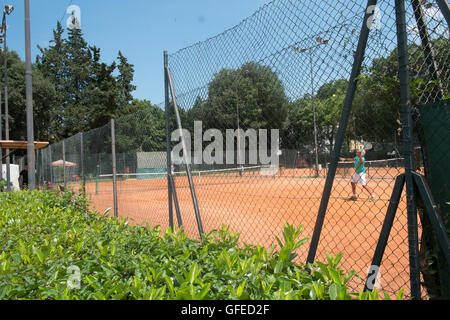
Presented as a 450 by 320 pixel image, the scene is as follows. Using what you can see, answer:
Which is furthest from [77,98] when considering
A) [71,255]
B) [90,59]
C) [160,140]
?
[71,255]

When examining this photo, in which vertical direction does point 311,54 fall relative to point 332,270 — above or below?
above

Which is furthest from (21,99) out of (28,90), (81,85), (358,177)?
(358,177)

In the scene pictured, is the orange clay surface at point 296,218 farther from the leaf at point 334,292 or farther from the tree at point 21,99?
the tree at point 21,99

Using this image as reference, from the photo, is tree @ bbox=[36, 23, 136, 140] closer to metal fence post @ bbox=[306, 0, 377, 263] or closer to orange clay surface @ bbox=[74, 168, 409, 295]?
orange clay surface @ bbox=[74, 168, 409, 295]

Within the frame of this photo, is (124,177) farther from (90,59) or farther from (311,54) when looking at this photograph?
(90,59)

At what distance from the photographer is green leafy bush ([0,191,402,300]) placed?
1.70 meters

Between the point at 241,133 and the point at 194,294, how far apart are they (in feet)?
6.76

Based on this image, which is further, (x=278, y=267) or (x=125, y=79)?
(x=125, y=79)

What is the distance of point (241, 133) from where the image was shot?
11.3 ft

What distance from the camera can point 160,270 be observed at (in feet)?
6.47

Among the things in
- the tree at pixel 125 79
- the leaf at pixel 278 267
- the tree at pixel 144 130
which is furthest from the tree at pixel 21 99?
the leaf at pixel 278 267

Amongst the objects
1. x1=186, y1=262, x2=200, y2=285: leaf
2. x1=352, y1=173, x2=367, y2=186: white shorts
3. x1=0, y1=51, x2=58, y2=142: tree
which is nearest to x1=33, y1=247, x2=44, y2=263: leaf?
x1=186, y1=262, x2=200, y2=285: leaf

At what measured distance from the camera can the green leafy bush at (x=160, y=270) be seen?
1.70m

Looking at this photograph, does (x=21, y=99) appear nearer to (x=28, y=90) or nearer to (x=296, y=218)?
(x=28, y=90)
